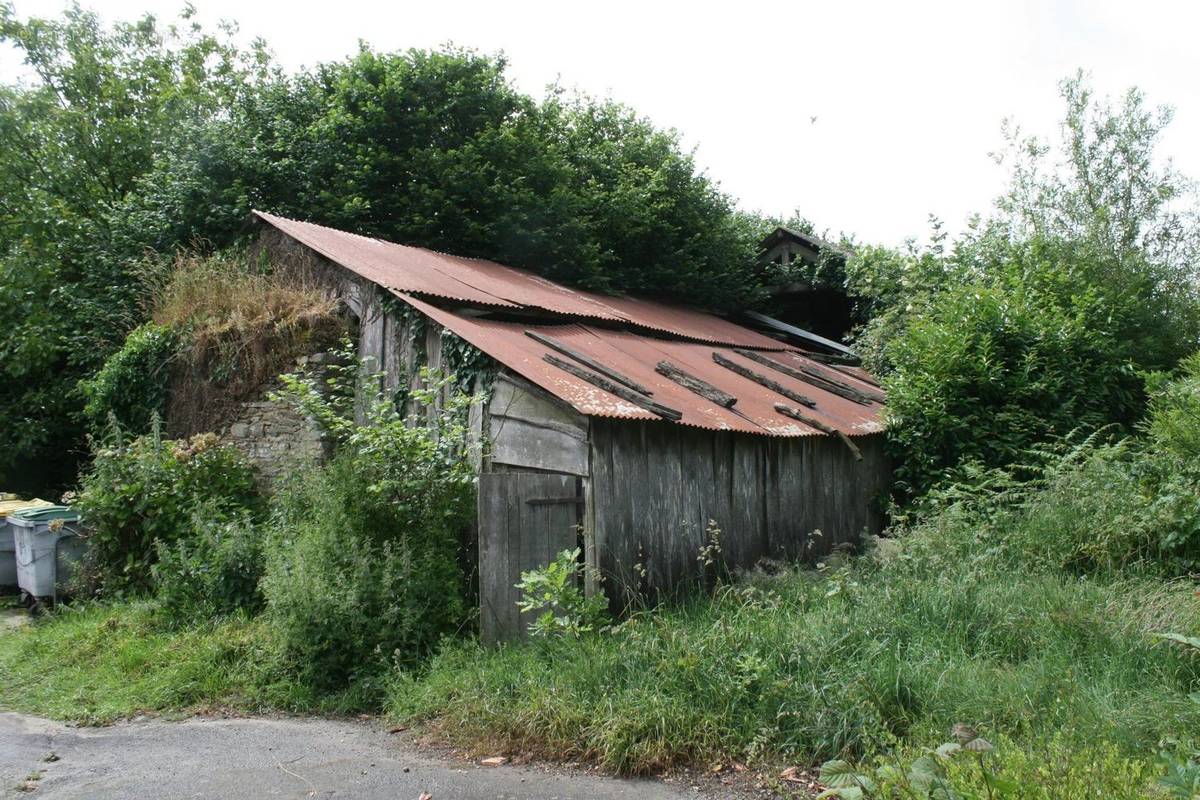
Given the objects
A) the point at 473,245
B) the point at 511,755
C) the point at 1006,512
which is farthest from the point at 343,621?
the point at 473,245

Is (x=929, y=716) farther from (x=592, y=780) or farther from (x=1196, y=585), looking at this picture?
(x=1196, y=585)

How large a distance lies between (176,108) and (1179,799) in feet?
72.3

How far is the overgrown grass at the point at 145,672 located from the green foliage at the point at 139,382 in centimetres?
321

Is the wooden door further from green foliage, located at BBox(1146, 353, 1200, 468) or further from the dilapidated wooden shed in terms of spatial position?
green foliage, located at BBox(1146, 353, 1200, 468)

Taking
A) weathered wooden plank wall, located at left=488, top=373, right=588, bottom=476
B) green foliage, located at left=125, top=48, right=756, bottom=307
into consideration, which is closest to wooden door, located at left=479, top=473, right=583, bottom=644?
weathered wooden plank wall, located at left=488, top=373, right=588, bottom=476

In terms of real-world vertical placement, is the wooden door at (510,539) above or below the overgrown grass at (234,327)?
below

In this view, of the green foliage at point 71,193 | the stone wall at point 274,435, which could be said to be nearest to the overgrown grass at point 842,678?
the stone wall at point 274,435

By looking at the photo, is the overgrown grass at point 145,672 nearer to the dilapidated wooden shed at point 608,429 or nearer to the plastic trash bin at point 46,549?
the plastic trash bin at point 46,549

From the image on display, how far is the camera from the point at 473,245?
51.6 ft

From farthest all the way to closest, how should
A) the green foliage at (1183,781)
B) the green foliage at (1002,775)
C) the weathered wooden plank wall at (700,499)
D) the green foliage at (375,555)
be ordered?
the weathered wooden plank wall at (700,499) → the green foliage at (375,555) → the green foliage at (1002,775) → the green foliage at (1183,781)

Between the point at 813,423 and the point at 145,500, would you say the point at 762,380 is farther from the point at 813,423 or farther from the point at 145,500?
the point at 145,500

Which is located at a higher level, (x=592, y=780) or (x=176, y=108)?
(x=176, y=108)

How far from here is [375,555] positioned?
7.22 m

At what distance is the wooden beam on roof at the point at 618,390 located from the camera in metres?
7.39
